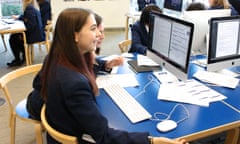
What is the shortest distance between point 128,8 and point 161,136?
18.3ft

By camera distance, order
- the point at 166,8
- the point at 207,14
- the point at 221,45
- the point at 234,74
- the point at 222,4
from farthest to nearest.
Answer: the point at 166,8 < the point at 222,4 < the point at 207,14 < the point at 234,74 < the point at 221,45

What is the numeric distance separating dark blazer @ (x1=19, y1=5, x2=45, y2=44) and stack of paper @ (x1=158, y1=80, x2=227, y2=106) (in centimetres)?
270

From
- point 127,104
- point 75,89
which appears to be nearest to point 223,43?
point 127,104

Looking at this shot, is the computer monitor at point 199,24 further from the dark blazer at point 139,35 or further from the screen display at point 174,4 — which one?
the screen display at point 174,4

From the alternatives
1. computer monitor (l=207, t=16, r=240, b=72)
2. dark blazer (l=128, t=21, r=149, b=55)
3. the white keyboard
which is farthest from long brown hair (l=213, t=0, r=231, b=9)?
the white keyboard

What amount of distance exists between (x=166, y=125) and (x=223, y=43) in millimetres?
817

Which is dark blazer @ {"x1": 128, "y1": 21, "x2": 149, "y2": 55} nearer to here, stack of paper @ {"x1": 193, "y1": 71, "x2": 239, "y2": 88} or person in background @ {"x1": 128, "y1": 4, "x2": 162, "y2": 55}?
person in background @ {"x1": 128, "y1": 4, "x2": 162, "y2": 55}

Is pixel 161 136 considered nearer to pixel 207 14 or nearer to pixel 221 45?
pixel 221 45

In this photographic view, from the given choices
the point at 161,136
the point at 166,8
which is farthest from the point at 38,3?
the point at 161,136

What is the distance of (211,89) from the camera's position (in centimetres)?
163

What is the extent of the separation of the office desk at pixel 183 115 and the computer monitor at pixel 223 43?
22 cm

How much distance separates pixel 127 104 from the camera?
143 cm

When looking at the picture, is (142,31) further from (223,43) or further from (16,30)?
(16,30)

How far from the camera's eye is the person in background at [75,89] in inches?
43.0
